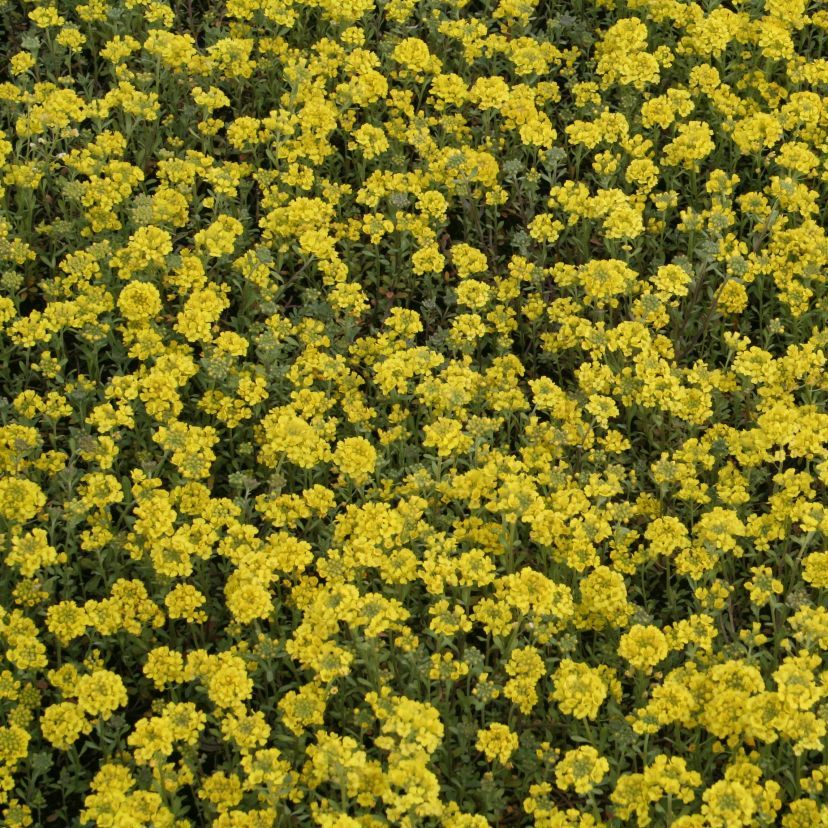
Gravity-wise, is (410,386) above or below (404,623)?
above

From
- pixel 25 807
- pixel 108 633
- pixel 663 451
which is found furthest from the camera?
pixel 663 451

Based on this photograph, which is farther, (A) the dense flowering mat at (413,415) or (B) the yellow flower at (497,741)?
(A) the dense flowering mat at (413,415)

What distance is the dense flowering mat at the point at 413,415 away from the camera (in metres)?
5.85

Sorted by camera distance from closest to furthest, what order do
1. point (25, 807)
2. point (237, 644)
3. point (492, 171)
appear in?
1. point (25, 807)
2. point (237, 644)
3. point (492, 171)

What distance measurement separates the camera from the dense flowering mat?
5.85 metres

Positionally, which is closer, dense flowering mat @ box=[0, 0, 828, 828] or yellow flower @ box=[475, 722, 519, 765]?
yellow flower @ box=[475, 722, 519, 765]

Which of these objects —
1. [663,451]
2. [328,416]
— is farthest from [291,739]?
[663,451]

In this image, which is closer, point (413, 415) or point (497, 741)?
point (497, 741)

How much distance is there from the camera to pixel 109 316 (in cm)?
761

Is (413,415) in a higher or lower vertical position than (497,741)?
higher

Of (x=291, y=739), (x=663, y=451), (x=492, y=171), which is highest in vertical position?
(x=492, y=171)

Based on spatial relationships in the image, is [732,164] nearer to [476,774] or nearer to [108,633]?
[476,774]

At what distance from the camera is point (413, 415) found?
771 cm

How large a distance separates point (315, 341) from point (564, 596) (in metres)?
2.42
